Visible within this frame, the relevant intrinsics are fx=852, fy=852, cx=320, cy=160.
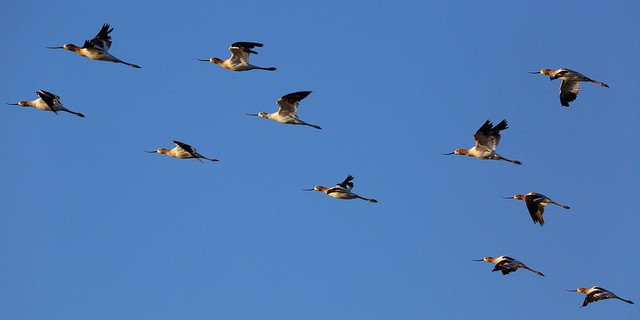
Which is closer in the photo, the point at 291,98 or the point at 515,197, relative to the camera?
the point at 291,98

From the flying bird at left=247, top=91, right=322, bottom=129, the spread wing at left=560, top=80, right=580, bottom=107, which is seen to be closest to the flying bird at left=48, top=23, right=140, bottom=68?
the flying bird at left=247, top=91, right=322, bottom=129

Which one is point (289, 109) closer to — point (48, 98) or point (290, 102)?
point (290, 102)

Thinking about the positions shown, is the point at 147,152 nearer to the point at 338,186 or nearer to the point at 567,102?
the point at 338,186

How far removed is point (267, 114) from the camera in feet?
138

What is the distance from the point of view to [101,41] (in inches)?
1549

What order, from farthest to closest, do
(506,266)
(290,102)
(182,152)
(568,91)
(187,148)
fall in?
(568,91)
(182,152)
(290,102)
(187,148)
(506,266)

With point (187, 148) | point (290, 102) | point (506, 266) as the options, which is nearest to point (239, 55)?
point (290, 102)

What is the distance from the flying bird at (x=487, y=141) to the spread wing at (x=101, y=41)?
703 inches

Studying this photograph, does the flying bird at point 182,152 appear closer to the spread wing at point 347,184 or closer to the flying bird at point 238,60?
the flying bird at point 238,60

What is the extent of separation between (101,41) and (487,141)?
1875cm

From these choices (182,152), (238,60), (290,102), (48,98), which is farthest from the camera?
(182,152)

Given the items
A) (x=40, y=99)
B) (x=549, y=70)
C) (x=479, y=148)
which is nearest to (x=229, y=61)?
(x=40, y=99)

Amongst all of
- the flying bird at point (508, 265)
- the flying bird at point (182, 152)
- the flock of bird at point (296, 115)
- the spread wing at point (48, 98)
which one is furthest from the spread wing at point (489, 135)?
the spread wing at point (48, 98)

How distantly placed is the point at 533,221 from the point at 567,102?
691 cm
